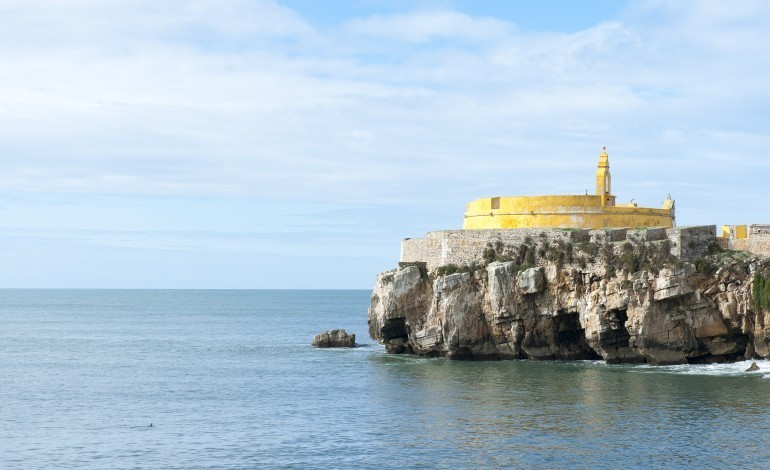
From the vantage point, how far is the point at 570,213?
6644cm

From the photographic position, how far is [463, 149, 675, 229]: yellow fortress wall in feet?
218

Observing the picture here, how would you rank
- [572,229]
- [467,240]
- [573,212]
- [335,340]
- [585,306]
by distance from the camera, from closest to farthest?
[585,306] < [572,229] < [467,240] < [573,212] < [335,340]

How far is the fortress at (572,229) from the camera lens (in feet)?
191

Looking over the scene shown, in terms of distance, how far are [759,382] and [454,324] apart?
18806mm

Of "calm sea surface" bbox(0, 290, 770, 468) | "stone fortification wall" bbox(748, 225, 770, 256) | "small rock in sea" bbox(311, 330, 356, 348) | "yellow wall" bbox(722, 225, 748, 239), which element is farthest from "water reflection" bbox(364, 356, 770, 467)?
"small rock in sea" bbox(311, 330, 356, 348)

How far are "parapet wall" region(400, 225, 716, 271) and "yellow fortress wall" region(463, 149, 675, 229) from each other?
3998 mm

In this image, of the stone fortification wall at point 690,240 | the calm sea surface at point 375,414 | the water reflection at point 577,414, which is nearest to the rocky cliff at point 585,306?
the stone fortification wall at point 690,240

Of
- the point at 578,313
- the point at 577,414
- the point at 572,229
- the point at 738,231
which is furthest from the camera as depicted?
the point at 572,229

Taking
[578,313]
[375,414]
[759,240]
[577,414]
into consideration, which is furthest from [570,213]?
[375,414]

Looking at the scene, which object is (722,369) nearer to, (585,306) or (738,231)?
(585,306)

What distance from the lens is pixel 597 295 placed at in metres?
58.1

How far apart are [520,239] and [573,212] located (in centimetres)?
536

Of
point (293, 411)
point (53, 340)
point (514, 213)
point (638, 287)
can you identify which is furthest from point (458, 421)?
point (53, 340)

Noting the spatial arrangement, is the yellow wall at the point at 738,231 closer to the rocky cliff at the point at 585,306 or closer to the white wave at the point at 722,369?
the rocky cliff at the point at 585,306
